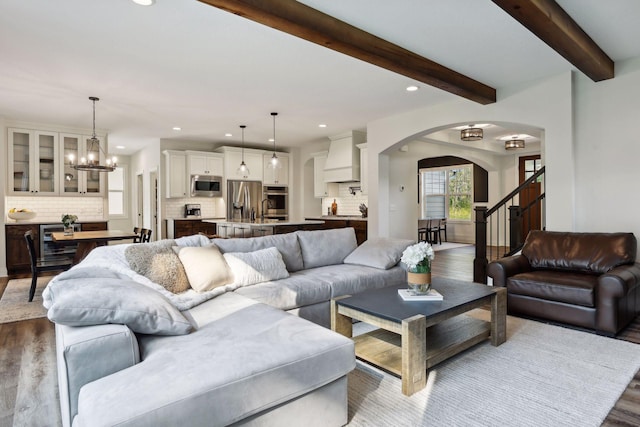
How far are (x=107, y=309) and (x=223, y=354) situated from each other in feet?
1.92

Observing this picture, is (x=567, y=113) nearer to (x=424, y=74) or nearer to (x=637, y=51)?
(x=637, y=51)

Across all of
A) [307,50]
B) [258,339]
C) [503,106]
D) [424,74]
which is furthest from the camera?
[503,106]

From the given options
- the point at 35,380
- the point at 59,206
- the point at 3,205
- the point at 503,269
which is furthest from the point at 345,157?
the point at 35,380

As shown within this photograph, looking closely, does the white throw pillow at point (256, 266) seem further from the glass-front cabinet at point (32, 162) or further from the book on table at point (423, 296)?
the glass-front cabinet at point (32, 162)

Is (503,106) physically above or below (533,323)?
above

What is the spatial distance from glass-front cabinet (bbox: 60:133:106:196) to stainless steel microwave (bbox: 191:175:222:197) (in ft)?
5.85

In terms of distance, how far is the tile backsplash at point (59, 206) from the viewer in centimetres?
661

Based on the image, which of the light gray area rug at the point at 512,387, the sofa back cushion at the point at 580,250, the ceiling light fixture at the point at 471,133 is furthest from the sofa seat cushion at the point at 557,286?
the ceiling light fixture at the point at 471,133

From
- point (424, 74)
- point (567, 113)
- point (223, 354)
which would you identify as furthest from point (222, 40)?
point (567, 113)

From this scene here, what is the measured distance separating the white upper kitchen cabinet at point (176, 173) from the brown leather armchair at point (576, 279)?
6.62m

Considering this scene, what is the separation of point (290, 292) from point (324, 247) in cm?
108

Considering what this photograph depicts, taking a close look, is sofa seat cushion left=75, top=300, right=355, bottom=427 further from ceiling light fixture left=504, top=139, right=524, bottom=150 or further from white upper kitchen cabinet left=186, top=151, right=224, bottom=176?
ceiling light fixture left=504, top=139, right=524, bottom=150

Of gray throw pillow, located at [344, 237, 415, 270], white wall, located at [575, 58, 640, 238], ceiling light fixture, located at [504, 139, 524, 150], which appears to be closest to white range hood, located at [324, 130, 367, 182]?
ceiling light fixture, located at [504, 139, 524, 150]

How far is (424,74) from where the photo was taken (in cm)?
385
